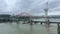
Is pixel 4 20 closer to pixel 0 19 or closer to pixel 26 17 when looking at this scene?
pixel 0 19

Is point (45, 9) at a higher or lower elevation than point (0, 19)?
higher

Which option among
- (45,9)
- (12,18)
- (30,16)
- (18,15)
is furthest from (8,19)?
(45,9)

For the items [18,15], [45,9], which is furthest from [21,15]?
[45,9]

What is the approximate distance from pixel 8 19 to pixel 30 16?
914cm

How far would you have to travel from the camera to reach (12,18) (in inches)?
2095

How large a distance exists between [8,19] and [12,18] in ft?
5.19

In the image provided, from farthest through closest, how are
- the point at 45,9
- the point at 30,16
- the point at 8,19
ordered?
the point at 8,19, the point at 30,16, the point at 45,9

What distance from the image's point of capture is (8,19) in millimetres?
52844

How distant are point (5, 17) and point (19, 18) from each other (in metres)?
6.90

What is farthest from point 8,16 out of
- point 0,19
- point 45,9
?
point 45,9

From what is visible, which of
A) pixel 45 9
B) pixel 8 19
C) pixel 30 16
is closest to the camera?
pixel 45 9

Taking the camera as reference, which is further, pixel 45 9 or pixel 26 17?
pixel 26 17

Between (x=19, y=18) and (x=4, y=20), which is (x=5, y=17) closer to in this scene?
(x=4, y=20)

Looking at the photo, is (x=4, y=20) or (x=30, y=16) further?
(x=4, y=20)
